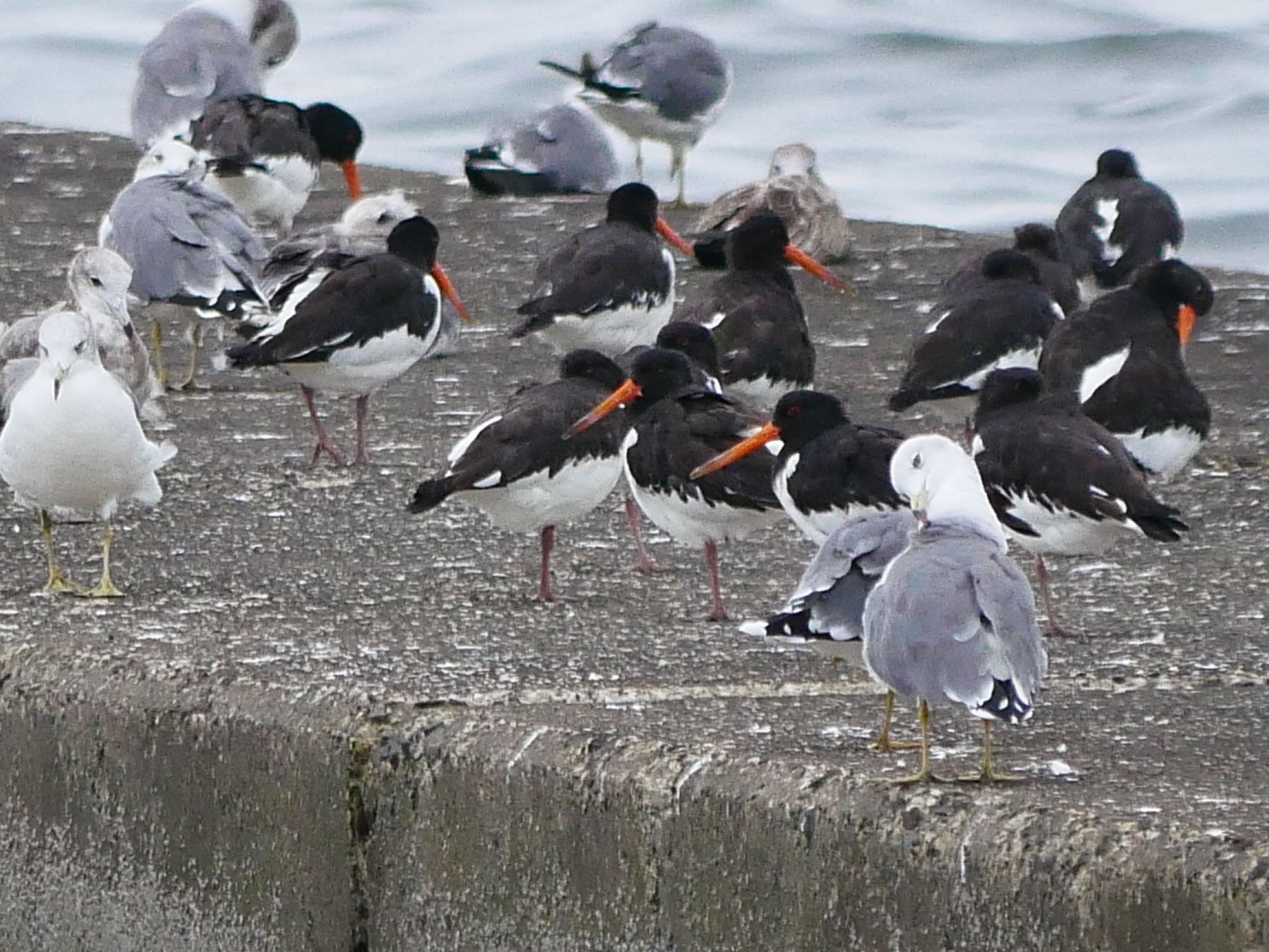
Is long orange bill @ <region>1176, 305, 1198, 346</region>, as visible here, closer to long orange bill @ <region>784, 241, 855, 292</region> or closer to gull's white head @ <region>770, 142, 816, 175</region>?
long orange bill @ <region>784, 241, 855, 292</region>

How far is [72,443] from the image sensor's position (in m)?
5.23

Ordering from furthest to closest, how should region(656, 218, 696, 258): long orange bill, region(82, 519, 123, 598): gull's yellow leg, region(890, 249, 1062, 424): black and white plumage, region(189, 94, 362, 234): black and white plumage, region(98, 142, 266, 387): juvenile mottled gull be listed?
1. region(189, 94, 362, 234): black and white plumage
2. region(656, 218, 696, 258): long orange bill
3. region(98, 142, 266, 387): juvenile mottled gull
4. region(890, 249, 1062, 424): black and white plumage
5. region(82, 519, 123, 598): gull's yellow leg

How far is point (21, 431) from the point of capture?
17.3 feet

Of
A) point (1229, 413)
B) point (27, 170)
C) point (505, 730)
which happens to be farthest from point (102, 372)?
point (27, 170)

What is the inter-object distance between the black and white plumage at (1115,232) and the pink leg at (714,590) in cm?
389

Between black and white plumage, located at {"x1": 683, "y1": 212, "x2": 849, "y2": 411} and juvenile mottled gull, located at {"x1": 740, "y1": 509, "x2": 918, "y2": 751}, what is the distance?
9.83ft

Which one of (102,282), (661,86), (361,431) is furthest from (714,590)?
(661,86)

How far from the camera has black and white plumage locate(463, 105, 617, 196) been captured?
11.2m

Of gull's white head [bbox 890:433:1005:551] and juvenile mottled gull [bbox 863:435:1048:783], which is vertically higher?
gull's white head [bbox 890:433:1005:551]

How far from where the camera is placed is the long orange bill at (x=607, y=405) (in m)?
5.54

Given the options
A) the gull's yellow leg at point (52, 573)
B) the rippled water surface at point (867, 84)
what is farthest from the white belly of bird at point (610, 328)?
the rippled water surface at point (867, 84)

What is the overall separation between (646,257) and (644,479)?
8.32 feet

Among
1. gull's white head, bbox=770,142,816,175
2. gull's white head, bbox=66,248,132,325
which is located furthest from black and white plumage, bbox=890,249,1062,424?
gull's white head, bbox=770,142,816,175

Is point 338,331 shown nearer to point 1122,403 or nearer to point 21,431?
point 21,431
